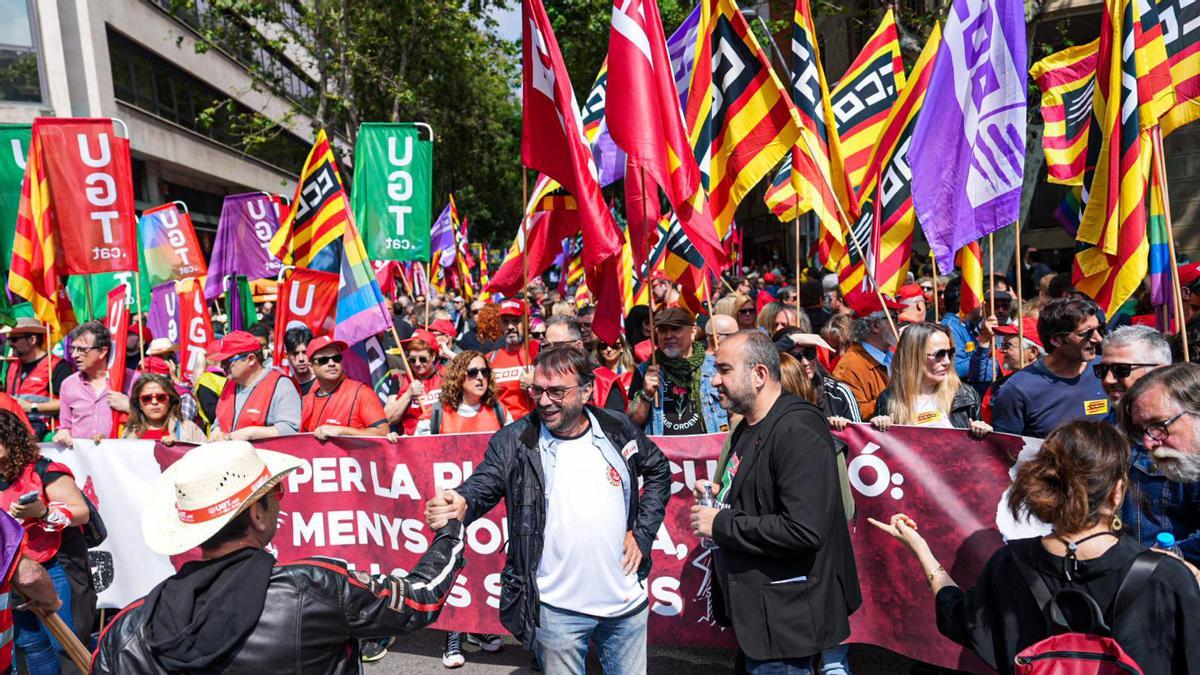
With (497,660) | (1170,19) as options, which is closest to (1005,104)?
(1170,19)

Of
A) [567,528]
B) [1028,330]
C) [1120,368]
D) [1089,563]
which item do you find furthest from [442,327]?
[1089,563]

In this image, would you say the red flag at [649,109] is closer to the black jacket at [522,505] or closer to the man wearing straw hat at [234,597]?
the black jacket at [522,505]

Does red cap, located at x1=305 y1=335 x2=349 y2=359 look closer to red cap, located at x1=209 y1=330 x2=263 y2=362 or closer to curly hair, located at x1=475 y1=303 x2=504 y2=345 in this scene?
red cap, located at x1=209 y1=330 x2=263 y2=362

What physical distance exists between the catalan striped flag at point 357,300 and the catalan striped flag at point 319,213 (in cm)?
57

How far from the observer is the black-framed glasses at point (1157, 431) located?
2.54 metres

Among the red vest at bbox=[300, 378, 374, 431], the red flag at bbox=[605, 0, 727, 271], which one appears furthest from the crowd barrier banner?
the red flag at bbox=[605, 0, 727, 271]

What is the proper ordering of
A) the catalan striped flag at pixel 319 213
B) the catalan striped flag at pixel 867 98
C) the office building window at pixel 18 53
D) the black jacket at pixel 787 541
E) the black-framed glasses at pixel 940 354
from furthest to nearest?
the office building window at pixel 18 53
the catalan striped flag at pixel 867 98
the catalan striped flag at pixel 319 213
the black-framed glasses at pixel 940 354
the black jacket at pixel 787 541

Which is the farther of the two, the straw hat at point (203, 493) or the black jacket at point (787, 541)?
the black jacket at point (787, 541)

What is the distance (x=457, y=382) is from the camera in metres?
5.24

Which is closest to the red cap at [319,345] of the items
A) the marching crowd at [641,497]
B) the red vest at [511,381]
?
the marching crowd at [641,497]

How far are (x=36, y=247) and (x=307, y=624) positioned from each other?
6.02 metres

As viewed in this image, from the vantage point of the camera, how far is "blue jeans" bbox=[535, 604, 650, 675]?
324cm

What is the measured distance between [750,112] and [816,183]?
2.14ft

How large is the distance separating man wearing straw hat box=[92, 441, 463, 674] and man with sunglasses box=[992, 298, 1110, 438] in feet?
10.7
